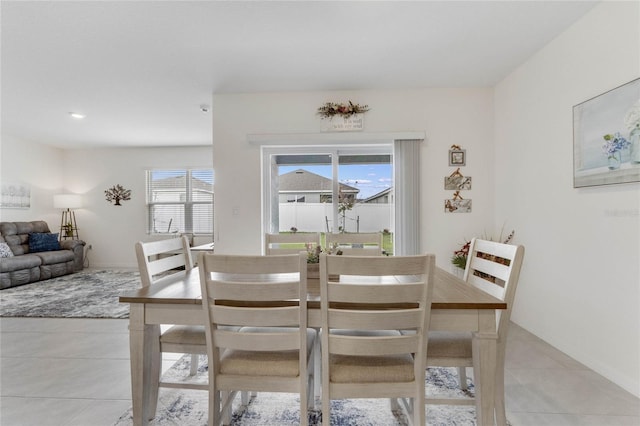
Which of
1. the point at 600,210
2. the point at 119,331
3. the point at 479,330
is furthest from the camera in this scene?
the point at 119,331

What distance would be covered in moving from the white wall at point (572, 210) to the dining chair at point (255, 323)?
217 cm

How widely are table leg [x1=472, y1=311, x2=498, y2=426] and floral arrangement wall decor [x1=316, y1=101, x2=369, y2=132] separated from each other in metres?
2.71

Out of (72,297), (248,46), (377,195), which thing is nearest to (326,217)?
(377,195)

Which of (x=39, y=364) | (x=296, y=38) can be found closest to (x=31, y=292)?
(x=39, y=364)

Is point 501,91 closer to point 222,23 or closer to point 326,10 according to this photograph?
point 326,10

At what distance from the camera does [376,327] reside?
122cm

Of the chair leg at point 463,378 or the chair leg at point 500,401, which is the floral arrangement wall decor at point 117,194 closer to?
the chair leg at point 463,378

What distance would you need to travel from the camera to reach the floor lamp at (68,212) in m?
6.17

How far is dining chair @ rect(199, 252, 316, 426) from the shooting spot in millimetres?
1213

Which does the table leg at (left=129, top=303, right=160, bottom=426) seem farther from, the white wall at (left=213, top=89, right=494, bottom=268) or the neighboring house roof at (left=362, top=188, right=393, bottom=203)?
the neighboring house roof at (left=362, top=188, right=393, bottom=203)

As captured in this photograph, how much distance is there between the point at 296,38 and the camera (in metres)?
2.50

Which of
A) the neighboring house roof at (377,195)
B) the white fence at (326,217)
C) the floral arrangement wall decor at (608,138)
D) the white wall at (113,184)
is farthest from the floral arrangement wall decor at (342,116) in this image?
the white wall at (113,184)

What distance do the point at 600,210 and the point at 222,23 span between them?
3.03 metres

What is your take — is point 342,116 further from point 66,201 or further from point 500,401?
point 66,201
